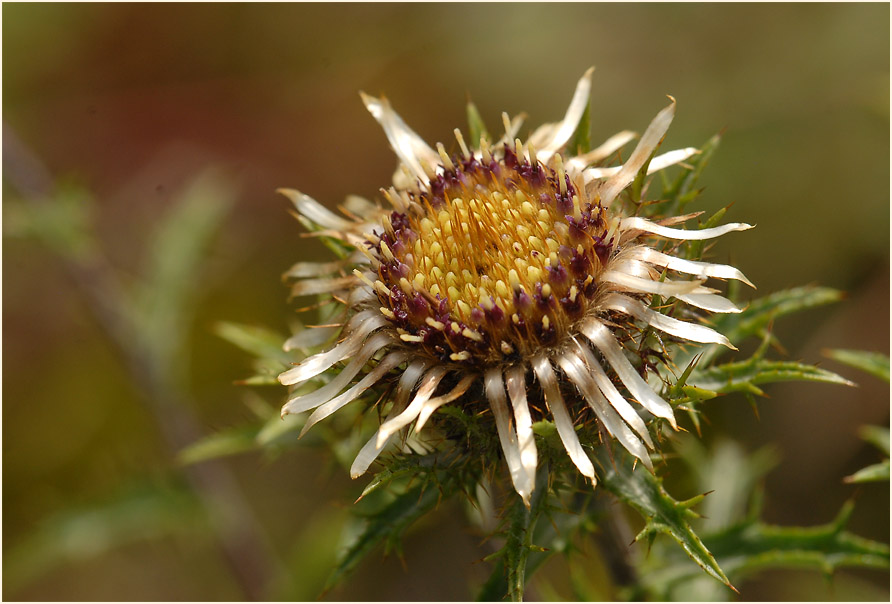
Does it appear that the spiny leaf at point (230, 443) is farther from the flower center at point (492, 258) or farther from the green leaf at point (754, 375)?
the green leaf at point (754, 375)

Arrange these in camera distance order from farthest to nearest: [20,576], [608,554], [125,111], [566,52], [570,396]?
[125,111]
[566,52]
[20,576]
[608,554]
[570,396]

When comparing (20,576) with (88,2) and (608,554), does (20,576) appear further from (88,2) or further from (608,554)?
(88,2)

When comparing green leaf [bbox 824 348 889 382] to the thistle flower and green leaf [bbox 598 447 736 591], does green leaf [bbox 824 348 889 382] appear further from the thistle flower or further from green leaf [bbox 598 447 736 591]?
green leaf [bbox 598 447 736 591]

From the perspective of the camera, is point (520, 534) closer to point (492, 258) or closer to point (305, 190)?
point (492, 258)

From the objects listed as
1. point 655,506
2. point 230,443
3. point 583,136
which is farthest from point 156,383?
point 655,506

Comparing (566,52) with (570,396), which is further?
(566,52)

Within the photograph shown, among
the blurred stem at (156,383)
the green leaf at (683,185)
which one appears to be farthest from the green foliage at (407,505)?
the blurred stem at (156,383)

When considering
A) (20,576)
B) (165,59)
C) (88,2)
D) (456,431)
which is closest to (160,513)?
(20,576)
